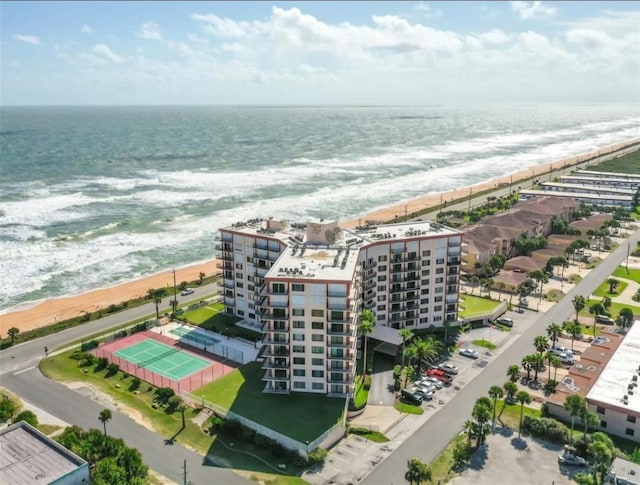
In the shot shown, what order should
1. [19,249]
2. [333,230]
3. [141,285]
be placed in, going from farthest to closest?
[19,249], [141,285], [333,230]

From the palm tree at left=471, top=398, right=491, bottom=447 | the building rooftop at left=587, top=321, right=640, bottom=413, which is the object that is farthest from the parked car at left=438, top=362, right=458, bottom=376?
the building rooftop at left=587, top=321, right=640, bottom=413

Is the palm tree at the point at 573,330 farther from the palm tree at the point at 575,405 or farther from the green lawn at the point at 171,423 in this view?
the green lawn at the point at 171,423

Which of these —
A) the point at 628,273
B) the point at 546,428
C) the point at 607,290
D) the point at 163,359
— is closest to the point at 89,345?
the point at 163,359

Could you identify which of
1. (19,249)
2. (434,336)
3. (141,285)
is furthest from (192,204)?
(434,336)

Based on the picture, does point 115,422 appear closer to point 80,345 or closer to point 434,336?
point 80,345

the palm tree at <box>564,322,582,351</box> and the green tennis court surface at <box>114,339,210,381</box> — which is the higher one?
the palm tree at <box>564,322,582,351</box>

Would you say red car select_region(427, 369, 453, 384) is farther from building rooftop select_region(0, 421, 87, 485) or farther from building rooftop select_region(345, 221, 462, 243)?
building rooftop select_region(0, 421, 87, 485)
